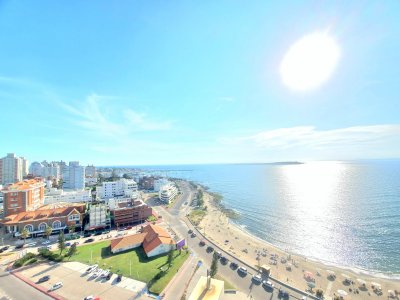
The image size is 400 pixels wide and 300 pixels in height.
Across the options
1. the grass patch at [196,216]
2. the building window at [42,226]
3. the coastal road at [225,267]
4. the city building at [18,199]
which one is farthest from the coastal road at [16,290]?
the grass patch at [196,216]

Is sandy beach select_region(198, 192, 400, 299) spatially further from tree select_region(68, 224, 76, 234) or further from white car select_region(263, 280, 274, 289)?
tree select_region(68, 224, 76, 234)

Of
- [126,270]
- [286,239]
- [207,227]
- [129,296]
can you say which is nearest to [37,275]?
[126,270]

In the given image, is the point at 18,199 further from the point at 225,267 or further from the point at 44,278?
the point at 225,267

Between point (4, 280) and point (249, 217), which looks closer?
point (4, 280)

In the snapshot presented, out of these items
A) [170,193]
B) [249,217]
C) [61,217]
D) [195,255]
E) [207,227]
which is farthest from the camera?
[170,193]

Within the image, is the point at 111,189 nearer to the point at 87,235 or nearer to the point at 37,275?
the point at 87,235

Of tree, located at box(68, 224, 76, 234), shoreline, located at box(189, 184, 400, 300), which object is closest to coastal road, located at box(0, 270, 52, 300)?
tree, located at box(68, 224, 76, 234)

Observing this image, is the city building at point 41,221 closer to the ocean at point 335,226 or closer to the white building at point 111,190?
the white building at point 111,190
